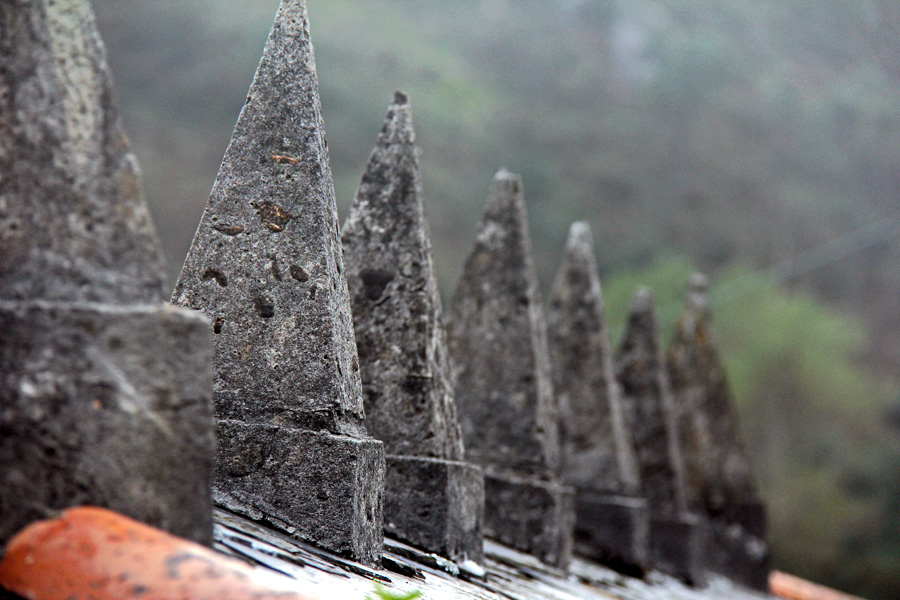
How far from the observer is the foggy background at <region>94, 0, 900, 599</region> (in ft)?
91.4

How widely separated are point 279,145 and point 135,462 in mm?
1673

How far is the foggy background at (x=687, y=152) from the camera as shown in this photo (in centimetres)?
2784

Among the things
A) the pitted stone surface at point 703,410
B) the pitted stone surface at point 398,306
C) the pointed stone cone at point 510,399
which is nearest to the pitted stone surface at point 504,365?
the pointed stone cone at point 510,399

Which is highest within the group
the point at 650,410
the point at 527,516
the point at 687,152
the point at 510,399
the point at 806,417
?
the point at 687,152

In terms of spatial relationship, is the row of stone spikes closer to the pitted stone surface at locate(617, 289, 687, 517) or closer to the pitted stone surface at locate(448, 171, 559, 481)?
the pitted stone surface at locate(448, 171, 559, 481)

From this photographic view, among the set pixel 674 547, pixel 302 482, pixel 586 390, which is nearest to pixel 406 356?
pixel 302 482

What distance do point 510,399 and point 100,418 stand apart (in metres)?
3.89

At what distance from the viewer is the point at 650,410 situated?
9016 mm

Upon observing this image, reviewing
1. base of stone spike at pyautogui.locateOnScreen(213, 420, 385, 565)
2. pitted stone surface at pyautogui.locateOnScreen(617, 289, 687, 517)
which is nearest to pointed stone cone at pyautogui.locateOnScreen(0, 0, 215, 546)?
base of stone spike at pyautogui.locateOnScreen(213, 420, 385, 565)

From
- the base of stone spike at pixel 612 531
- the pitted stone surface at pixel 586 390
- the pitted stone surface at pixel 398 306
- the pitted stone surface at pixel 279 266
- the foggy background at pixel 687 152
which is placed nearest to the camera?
the pitted stone surface at pixel 279 266

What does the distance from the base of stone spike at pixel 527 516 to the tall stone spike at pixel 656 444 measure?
311cm

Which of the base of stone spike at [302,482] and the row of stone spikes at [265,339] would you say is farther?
the base of stone spike at [302,482]

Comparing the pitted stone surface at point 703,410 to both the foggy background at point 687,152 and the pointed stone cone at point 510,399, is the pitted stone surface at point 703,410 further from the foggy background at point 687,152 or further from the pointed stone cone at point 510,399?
Answer: the foggy background at point 687,152

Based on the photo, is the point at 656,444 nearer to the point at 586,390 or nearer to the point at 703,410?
the point at 586,390
